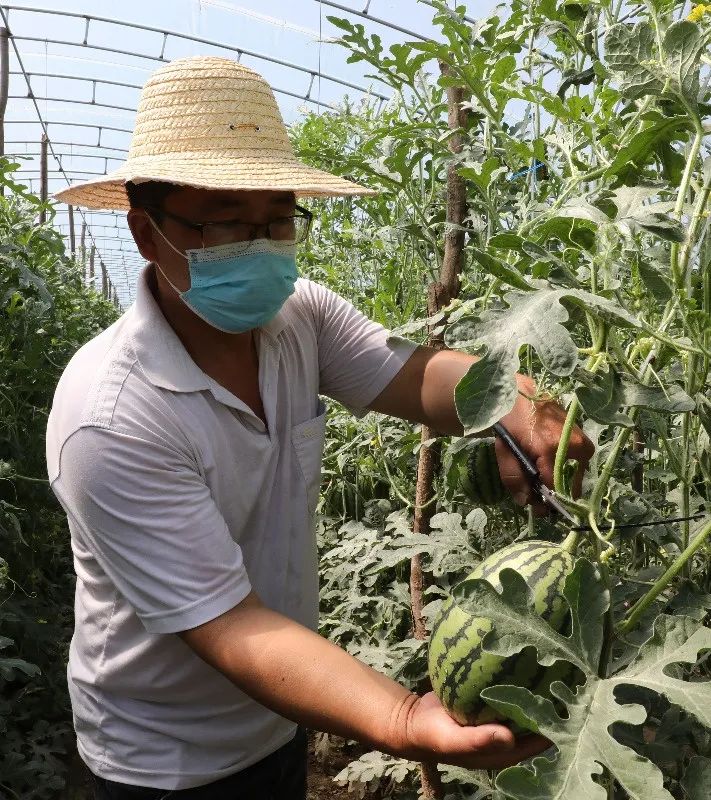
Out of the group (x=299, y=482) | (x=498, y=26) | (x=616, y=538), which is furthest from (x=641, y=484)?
(x=498, y=26)

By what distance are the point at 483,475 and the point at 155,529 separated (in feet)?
2.26

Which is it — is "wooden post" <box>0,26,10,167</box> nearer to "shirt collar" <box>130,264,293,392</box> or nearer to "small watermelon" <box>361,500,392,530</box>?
"small watermelon" <box>361,500,392,530</box>

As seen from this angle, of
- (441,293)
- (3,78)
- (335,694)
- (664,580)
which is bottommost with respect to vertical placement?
(335,694)

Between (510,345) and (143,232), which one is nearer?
(510,345)

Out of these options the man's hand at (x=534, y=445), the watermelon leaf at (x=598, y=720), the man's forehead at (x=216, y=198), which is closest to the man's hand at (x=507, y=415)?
the man's hand at (x=534, y=445)

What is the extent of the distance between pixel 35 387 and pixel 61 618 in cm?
108

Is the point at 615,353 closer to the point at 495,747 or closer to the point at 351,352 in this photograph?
the point at 495,747

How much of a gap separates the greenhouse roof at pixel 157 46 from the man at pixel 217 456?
8799 mm

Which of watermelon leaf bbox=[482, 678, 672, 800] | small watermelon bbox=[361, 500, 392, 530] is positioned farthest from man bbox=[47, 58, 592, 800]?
small watermelon bbox=[361, 500, 392, 530]

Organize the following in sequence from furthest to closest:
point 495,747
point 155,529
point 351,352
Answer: point 351,352 → point 155,529 → point 495,747

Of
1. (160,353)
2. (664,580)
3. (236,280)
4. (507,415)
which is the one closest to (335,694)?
(664,580)

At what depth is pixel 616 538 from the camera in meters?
1.82

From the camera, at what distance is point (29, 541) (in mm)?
4164

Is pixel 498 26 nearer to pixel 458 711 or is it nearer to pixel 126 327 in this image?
pixel 126 327
